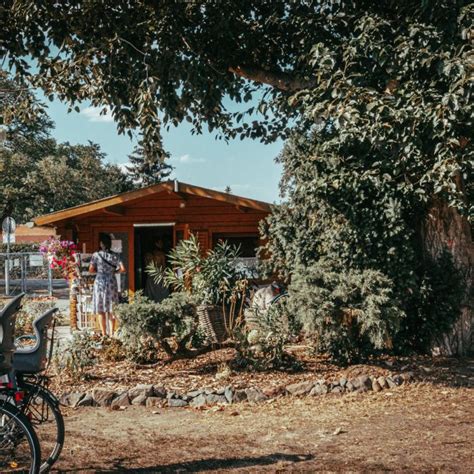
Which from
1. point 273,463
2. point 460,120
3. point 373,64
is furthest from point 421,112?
point 273,463

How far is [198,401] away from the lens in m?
7.04

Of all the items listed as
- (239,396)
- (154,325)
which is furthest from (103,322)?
(239,396)

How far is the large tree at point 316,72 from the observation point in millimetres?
7316

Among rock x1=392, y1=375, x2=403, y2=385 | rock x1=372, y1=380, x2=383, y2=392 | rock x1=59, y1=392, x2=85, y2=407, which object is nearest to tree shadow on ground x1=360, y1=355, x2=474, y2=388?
rock x1=392, y1=375, x2=403, y2=385

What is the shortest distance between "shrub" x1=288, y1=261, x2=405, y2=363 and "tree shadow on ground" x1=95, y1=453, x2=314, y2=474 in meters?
2.98

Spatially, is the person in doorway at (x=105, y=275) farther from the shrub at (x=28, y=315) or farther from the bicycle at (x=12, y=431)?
the bicycle at (x=12, y=431)

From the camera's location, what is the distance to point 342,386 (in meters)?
7.39

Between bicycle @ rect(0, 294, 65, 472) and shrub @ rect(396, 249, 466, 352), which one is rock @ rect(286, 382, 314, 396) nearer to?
shrub @ rect(396, 249, 466, 352)

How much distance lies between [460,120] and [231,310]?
416 cm

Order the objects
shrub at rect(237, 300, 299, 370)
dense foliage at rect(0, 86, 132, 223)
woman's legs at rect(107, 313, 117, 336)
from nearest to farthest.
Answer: shrub at rect(237, 300, 299, 370) < woman's legs at rect(107, 313, 117, 336) < dense foliage at rect(0, 86, 132, 223)

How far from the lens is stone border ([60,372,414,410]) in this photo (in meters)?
7.04

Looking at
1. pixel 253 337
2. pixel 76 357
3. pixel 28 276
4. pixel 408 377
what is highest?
pixel 28 276

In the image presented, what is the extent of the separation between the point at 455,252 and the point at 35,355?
6.48 m

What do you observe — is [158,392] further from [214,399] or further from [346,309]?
[346,309]
